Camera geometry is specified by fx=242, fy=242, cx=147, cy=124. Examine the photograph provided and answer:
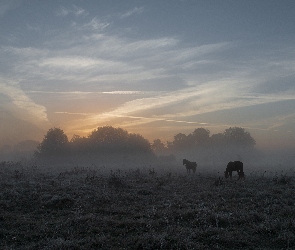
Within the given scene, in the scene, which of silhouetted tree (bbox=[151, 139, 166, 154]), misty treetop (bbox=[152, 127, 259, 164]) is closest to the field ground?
misty treetop (bbox=[152, 127, 259, 164])

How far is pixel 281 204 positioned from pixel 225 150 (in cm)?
9373

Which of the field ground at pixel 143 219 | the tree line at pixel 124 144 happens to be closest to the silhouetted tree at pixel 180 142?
the tree line at pixel 124 144

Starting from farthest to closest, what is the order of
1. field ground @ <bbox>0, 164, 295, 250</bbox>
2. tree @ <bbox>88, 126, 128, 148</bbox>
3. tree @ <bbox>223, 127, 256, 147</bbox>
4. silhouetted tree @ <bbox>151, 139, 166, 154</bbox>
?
silhouetted tree @ <bbox>151, 139, 166, 154</bbox> → tree @ <bbox>223, 127, 256, 147</bbox> → tree @ <bbox>88, 126, 128, 148</bbox> → field ground @ <bbox>0, 164, 295, 250</bbox>

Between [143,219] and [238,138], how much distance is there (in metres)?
98.5

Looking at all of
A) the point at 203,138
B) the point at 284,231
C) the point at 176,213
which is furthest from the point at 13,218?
the point at 203,138

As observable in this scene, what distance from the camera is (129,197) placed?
14.5 metres

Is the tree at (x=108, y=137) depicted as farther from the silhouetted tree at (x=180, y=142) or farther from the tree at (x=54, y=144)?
the silhouetted tree at (x=180, y=142)

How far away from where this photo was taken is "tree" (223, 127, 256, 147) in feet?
331

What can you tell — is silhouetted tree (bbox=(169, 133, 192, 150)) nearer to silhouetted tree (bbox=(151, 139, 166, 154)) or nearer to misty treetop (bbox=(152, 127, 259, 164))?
misty treetop (bbox=(152, 127, 259, 164))

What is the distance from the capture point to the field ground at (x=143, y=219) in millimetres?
8102

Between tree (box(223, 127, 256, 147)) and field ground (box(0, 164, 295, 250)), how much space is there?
297ft

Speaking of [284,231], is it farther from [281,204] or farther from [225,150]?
[225,150]

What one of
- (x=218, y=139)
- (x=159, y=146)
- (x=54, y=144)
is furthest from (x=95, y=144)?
(x=218, y=139)

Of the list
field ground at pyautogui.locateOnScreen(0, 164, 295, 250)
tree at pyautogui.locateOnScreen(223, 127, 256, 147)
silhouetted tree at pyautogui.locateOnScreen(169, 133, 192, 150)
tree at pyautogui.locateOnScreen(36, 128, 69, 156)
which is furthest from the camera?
silhouetted tree at pyautogui.locateOnScreen(169, 133, 192, 150)
